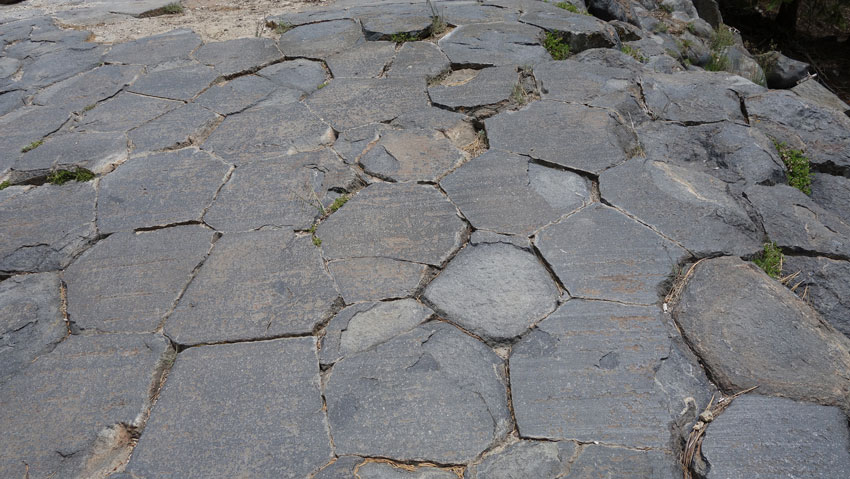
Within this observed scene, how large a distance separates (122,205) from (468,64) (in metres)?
1.96

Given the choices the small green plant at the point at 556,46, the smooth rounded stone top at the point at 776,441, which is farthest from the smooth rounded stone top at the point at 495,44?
the smooth rounded stone top at the point at 776,441

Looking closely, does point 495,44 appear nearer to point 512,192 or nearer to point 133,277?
point 512,192

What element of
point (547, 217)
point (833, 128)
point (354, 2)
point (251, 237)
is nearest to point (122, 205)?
point (251, 237)

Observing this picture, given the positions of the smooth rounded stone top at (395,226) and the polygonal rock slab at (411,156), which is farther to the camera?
the polygonal rock slab at (411,156)

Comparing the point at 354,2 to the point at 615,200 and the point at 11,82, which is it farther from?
the point at 615,200

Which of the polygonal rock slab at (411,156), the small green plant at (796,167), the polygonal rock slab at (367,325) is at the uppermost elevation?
the polygonal rock slab at (411,156)

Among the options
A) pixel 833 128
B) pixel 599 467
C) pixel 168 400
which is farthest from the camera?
pixel 833 128

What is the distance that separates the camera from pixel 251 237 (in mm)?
2215

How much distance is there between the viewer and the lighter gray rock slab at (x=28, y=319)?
1.85 m

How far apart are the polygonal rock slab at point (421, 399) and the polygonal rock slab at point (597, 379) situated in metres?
0.10

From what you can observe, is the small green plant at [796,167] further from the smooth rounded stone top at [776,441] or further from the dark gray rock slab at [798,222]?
the smooth rounded stone top at [776,441]

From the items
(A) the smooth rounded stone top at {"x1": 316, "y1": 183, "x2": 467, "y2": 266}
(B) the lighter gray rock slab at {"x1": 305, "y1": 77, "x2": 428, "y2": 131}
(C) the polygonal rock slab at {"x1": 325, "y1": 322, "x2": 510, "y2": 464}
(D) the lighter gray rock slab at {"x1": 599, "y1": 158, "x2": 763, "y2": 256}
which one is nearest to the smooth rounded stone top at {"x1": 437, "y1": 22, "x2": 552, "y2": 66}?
(B) the lighter gray rock slab at {"x1": 305, "y1": 77, "x2": 428, "y2": 131}

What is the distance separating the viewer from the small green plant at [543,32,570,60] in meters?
3.50

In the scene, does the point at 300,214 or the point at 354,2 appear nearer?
the point at 300,214
